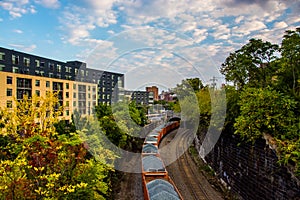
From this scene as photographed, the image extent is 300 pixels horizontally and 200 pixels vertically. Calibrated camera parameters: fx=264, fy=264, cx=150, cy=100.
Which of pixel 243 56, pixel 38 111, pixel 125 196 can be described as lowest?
pixel 125 196

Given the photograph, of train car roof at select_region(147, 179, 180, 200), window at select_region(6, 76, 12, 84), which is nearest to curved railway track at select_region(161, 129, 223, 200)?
train car roof at select_region(147, 179, 180, 200)

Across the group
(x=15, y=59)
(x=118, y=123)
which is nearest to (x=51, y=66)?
(x=15, y=59)

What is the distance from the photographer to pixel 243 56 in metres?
18.5

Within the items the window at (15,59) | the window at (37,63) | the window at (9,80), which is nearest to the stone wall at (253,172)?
the window at (9,80)

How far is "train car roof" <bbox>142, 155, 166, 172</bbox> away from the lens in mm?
15105

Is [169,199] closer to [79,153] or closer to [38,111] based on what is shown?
[79,153]

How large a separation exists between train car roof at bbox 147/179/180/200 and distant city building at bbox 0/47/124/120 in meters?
19.2

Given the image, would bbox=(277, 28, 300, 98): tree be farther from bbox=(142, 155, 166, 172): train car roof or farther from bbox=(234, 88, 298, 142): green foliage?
bbox=(142, 155, 166, 172): train car roof

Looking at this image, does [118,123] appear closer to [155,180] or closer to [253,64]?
[155,180]

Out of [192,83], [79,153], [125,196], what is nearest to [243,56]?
[125,196]

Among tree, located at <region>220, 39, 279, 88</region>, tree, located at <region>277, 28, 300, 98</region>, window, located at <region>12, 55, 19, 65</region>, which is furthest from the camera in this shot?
window, located at <region>12, 55, 19, 65</region>

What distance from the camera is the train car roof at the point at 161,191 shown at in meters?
10.4

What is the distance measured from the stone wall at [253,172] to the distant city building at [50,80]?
1764 cm

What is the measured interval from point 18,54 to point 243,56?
109 feet
